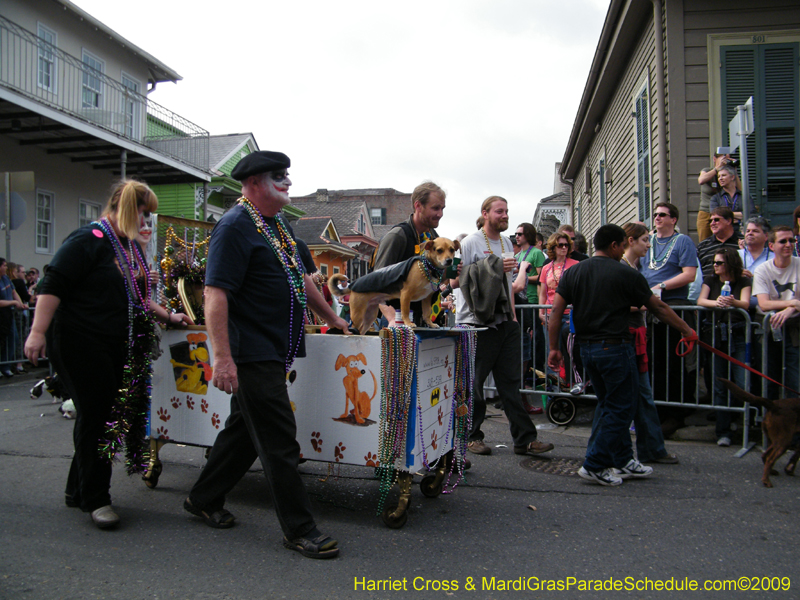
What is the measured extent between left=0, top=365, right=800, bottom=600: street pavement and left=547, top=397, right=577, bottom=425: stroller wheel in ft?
5.56

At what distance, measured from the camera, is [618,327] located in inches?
168

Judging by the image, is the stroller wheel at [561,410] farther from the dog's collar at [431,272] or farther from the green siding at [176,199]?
A: the green siding at [176,199]

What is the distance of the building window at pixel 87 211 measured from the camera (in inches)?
685

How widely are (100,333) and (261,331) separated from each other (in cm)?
110

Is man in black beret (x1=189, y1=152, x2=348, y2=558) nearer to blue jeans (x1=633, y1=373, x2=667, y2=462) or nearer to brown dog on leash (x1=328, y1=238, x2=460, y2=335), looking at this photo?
brown dog on leash (x1=328, y1=238, x2=460, y2=335)

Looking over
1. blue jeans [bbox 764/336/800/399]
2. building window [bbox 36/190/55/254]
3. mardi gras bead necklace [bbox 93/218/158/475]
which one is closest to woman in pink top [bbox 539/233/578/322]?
blue jeans [bbox 764/336/800/399]

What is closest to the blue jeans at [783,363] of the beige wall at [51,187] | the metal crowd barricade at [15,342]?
the metal crowd barricade at [15,342]

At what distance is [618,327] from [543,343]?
9.07ft

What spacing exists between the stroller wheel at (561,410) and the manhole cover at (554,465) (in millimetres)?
1435

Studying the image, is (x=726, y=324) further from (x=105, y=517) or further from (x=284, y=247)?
(x=105, y=517)

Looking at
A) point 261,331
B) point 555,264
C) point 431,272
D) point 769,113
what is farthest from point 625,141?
point 261,331

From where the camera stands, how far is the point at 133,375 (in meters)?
3.62

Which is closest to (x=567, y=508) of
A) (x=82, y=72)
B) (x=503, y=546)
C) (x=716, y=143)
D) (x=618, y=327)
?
(x=503, y=546)

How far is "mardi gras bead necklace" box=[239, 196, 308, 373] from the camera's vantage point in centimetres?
315
